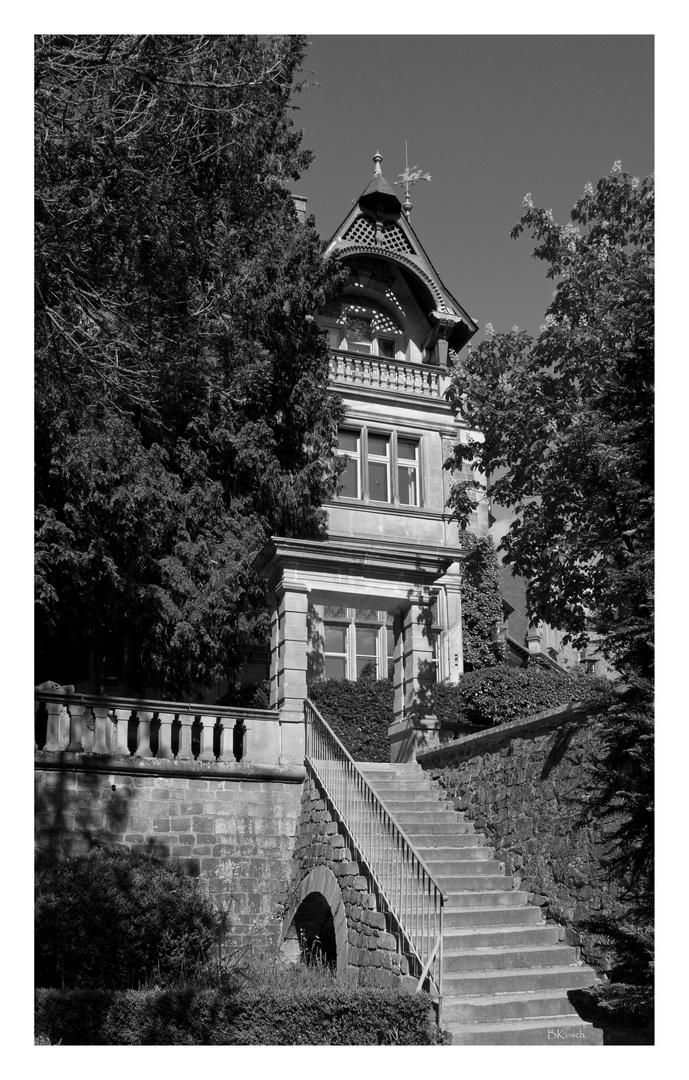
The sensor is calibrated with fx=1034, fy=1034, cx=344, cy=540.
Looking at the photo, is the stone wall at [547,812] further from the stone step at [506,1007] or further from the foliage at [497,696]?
the foliage at [497,696]

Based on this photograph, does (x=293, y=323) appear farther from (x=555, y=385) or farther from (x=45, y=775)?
(x=45, y=775)

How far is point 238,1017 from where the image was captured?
8.28m

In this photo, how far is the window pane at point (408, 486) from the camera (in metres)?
20.9

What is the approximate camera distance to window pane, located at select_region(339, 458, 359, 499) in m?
20.2

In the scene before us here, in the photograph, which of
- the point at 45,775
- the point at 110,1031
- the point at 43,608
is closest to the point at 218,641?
the point at 43,608

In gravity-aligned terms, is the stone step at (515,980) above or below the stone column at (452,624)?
below

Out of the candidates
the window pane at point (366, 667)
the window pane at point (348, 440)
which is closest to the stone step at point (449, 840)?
the window pane at point (366, 667)

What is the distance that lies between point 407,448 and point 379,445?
26.3 inches

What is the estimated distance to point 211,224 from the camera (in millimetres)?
13375

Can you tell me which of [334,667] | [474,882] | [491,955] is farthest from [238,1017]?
[334,667]

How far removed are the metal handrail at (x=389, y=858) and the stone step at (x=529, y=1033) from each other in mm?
352

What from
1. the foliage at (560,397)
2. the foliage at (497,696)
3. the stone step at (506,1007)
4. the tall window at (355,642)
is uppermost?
the foliage at (560,397)

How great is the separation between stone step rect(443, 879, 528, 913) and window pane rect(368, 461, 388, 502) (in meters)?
10.6

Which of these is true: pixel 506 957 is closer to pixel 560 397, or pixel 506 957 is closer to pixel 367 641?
pixel 560 397
